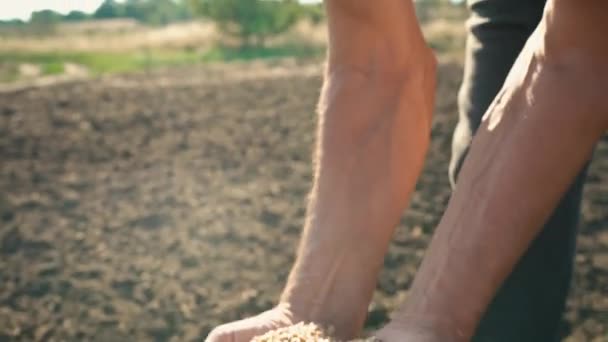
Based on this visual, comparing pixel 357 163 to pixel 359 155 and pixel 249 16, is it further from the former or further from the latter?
pixel 249 16

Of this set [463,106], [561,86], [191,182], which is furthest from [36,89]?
[561,86]

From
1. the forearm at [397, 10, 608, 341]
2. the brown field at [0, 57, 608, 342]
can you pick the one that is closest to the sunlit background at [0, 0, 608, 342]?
the brown field at [0, 57, 608, 342]

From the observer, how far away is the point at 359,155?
1027mm

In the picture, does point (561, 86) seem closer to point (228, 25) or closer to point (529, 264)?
point (529, 264)

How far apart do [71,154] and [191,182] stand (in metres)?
0.84

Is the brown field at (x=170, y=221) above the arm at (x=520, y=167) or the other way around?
Result: the other way around

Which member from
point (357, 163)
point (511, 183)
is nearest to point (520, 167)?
point (511, 183)

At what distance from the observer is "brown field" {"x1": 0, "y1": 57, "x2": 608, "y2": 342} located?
182 cm

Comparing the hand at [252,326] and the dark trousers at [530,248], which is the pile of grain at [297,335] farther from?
the dark trousers at [530,248]

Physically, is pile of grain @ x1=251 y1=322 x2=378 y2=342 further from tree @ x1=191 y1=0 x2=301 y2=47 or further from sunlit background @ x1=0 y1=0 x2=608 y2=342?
tree @ x1=191 y1=0 x2=301 y2=47

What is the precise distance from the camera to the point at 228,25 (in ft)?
31.9

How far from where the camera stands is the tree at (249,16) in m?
9.59

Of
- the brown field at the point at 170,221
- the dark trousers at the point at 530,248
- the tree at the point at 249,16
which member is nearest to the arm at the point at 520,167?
the dark trousers at the point at 530,248

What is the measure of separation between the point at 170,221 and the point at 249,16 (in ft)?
24.9
